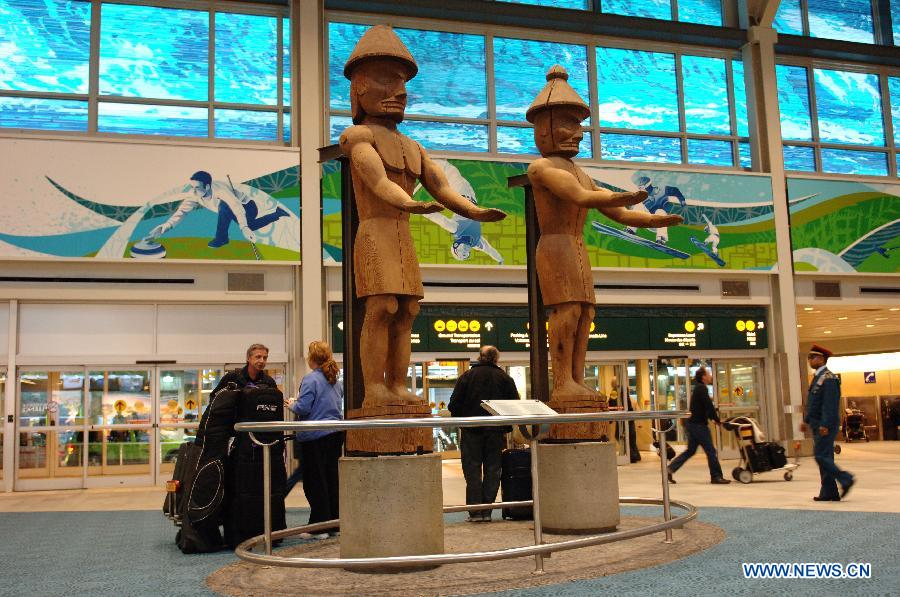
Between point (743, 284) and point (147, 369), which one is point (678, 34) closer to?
point (743, 284)

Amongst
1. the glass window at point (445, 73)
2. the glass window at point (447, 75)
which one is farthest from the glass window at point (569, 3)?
the glass window at point (447, 75)

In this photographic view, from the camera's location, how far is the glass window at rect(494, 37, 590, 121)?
1591 centimetres

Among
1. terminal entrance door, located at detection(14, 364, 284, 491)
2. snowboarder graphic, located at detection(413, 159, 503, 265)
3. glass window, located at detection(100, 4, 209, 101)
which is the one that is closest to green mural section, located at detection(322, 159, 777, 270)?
snowboarder graphic, located at detection(413, 159, 503, 265)

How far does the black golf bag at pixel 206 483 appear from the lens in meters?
5.95

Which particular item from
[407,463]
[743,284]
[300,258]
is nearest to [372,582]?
[407,463]

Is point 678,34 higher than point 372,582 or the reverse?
higher

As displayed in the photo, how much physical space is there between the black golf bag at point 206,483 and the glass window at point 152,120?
9186mm

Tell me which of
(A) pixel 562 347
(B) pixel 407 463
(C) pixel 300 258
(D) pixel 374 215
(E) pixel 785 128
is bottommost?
(B) pixel 407 463

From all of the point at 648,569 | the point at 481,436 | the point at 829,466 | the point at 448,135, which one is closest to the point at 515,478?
the point at 481,436

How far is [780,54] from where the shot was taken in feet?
57.5

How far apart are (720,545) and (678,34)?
13561mm

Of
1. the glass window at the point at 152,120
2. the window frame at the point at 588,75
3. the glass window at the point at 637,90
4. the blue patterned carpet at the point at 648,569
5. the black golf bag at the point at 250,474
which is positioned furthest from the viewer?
the glass window at the point at 637,90

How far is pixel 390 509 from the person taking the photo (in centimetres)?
463

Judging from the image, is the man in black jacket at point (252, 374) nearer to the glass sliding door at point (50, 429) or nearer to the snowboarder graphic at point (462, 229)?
the glass sliding door at point (50, 429)
